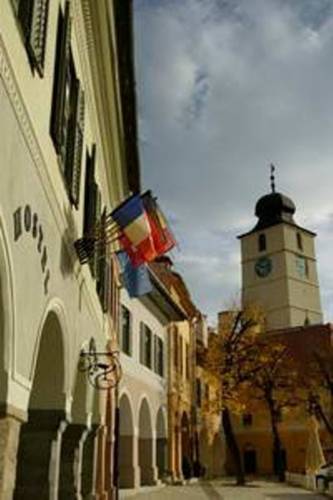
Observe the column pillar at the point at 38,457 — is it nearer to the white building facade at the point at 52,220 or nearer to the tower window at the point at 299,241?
the white building facade at the point at 52,220

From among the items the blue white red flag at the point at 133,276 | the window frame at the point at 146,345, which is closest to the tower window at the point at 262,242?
the window frame at the point at 146,345

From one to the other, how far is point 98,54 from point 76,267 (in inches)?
136

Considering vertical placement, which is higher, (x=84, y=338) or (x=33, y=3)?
(x=33, y=3)

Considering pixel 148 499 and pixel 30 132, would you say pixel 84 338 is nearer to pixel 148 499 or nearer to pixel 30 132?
pixel 30 132

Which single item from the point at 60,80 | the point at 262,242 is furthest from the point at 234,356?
the point at 262,242

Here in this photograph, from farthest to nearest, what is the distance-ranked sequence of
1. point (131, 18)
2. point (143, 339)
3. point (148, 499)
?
1. point (143, 339)
2. point (148, 499)
3. point (131, 18)

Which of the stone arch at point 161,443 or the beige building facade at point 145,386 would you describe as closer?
the beige building facade at point 145,386

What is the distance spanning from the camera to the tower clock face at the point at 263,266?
75.0 metres

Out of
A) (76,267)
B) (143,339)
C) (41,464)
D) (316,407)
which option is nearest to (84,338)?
(76,267)

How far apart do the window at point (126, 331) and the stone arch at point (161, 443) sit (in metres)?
6.96

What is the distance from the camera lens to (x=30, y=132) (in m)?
6.11

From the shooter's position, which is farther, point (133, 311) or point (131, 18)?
point (133, 311)

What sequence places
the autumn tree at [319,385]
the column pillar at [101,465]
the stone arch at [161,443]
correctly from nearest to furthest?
the column pillar at [101,465]
the stone arch at [161,443]
the autumn tree at [319,385]

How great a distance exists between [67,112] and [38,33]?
2.40 m
